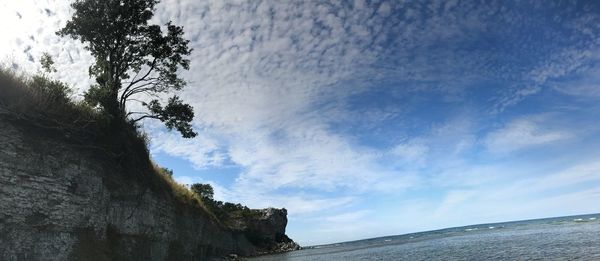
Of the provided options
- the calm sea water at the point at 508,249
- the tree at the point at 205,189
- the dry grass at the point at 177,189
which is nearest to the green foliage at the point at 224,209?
the tree at the point at 205,189

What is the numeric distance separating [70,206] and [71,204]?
0.12 m

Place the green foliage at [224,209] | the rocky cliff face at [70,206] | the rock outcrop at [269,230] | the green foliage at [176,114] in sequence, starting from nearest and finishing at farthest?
the rocky cliff face at [70,206]
the green foliage at [176,114]
the green foliage at [224,209]
the rock outcrop at [269,230]

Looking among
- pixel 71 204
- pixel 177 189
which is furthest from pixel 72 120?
pixel 177 189

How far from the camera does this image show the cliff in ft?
52.1

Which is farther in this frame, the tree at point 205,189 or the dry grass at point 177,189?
the tree at point 205,189

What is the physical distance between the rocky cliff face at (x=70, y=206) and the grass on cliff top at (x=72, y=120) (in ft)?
1.43

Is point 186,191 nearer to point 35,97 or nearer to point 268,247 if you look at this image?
point 35,97

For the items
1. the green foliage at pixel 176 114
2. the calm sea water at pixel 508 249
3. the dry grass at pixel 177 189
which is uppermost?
the green foliage at pixel 176 114

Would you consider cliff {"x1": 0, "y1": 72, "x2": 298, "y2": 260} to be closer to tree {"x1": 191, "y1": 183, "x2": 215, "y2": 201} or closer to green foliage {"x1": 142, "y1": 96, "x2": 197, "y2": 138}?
green foliage {"x1": 142, "y1": 96, "x2": 197, "y2": 138}

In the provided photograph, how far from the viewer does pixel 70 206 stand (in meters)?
18.7

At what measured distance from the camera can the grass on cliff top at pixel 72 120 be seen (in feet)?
57.8

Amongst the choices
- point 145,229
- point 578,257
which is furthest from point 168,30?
point 578,257

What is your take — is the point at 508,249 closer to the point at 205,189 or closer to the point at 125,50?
the point at 125,50

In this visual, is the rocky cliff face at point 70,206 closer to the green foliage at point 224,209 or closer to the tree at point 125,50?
the tree at point 125,50
